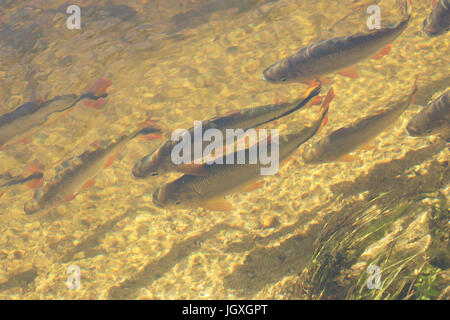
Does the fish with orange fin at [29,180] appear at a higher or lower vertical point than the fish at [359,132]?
lower

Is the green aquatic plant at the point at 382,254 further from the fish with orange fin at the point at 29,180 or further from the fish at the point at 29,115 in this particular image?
the fish at the point at 29,115

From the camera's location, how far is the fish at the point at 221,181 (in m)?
4.34

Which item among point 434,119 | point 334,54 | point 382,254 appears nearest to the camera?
point 382,254

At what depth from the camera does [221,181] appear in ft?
14.7

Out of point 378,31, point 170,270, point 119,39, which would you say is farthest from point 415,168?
point 119,39

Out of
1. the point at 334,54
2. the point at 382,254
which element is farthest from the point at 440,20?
the point at 382,254

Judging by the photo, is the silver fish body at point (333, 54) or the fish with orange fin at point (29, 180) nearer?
the silver fish body at point (333, 54)

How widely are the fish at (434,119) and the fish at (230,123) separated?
4.72ft

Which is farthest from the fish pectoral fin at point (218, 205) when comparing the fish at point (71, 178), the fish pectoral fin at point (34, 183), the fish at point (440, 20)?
the fish at point (440, 20)

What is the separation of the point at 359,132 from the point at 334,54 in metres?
1.31

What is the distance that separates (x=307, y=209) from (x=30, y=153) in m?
6.71

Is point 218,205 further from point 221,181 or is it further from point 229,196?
point 229,196

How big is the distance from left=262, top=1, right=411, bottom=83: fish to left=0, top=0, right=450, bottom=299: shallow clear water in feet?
4.80

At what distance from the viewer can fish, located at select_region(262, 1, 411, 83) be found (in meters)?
4.71
